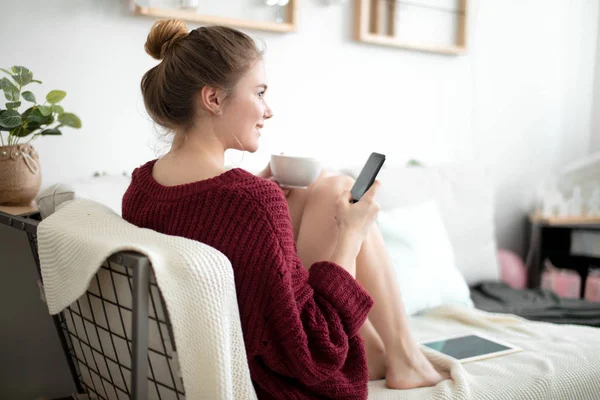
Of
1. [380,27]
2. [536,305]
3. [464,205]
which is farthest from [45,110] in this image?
[536,305]

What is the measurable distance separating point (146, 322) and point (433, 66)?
6.94 ft

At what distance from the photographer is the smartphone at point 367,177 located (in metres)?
1.32

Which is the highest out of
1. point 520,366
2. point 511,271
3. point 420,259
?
point 420,259

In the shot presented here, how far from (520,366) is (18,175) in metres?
1.31

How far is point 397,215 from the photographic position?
2064 mm

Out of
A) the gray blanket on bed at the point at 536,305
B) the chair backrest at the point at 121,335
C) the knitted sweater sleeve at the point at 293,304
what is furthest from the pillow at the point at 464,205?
the chair backrest at the point at 121,335

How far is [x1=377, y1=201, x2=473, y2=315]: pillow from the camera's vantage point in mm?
1932

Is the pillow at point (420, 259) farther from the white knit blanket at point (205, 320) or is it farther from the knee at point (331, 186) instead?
the knee at point (331, 186)

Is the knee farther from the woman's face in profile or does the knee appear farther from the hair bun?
the hair bun

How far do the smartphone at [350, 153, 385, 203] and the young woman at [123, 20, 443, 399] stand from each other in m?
0.02

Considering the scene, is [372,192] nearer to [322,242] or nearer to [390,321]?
[322,242]

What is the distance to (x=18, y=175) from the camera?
155 centimetres

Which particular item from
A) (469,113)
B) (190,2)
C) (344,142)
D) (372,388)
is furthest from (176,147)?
(469,113)

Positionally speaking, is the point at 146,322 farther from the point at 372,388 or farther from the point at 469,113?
the point at 469,113
